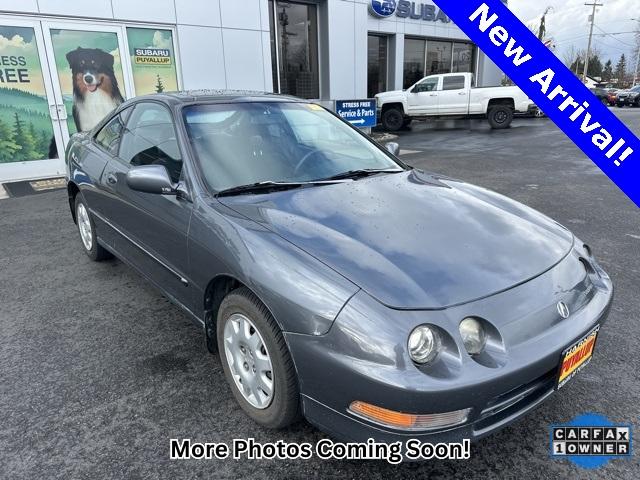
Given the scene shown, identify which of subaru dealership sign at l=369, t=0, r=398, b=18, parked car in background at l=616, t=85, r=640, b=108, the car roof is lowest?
parked car in background at l=616, t=85, r=640, b=108

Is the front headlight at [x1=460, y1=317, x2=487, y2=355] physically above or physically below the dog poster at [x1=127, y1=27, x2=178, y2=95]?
below

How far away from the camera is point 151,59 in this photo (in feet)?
31.3

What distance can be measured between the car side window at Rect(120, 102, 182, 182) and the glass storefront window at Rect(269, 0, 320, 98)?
433 inches

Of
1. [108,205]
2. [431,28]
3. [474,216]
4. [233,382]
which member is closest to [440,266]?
[474,216]

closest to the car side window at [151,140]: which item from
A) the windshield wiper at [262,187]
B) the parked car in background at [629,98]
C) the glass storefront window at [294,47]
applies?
the windshield wiper at [262,187]

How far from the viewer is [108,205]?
356 centimetres

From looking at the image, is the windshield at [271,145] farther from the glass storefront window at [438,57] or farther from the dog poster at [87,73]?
the glass storefront window at [438,57]

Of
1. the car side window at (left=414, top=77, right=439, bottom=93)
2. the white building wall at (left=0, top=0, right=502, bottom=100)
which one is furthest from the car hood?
the car side window at (left=414, top=77, right=439, bottom=93)

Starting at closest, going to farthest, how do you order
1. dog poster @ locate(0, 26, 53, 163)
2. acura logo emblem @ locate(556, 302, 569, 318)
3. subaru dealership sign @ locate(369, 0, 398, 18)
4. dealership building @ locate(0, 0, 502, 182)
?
acura logo emblem @ locate(556, 302, 569, 318) < dog poster @ locate(0, 26, 53, 163) < dealership building @ locate(0, 0, 502, 182) < subaru dealership sign @ locate(369, 0, 398, 18)

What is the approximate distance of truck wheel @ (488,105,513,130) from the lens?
16.2 m

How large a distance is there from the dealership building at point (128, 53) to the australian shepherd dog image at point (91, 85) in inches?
0.7

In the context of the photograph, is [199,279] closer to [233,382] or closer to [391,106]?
[233,382]

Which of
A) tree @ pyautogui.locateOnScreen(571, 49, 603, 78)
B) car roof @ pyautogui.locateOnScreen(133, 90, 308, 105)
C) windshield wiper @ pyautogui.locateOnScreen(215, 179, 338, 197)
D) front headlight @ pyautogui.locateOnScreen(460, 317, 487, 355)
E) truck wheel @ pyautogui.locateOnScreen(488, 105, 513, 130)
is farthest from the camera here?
tree @ pyautogui.locateOnScreen(571, 49, 603, 78)

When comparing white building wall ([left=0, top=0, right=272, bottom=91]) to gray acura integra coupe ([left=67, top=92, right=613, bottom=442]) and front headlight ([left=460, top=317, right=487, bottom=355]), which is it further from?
front headlight ([left=460, top=317, right=487, bottom=355])
